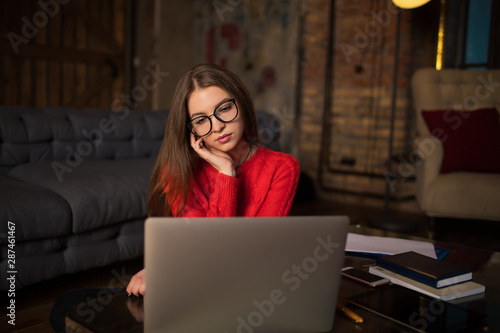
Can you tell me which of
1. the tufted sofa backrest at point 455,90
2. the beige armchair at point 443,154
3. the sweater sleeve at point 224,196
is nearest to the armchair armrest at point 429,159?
the beige armchair at point 443,154

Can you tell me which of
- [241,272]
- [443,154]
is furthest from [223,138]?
[443,154]

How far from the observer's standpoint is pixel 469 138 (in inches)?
97.5

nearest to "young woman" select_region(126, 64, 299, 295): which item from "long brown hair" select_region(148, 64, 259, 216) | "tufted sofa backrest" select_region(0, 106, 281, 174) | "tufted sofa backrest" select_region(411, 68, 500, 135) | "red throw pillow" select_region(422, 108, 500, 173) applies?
"long brown hair" select_region(148, 64, 259, 216)

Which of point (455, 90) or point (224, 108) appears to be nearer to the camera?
point (224, 108)

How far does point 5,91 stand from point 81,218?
110 inches

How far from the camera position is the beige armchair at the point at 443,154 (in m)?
2.25

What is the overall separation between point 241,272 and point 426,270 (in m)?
0.51

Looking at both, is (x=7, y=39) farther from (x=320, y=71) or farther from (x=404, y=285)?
(x=404, y=285)

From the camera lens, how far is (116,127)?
2.54m

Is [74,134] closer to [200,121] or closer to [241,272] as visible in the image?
[200,121]

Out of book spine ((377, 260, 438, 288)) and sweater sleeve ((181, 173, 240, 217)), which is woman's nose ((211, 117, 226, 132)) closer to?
sweater sleeve ((181, 173, 240, 217))

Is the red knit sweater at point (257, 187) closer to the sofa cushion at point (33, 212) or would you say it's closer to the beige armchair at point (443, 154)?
the sofa cushion at point (33, 212)

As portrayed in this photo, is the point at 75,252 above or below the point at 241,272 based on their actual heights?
below

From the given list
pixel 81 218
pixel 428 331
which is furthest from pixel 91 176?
pixel 428 331
